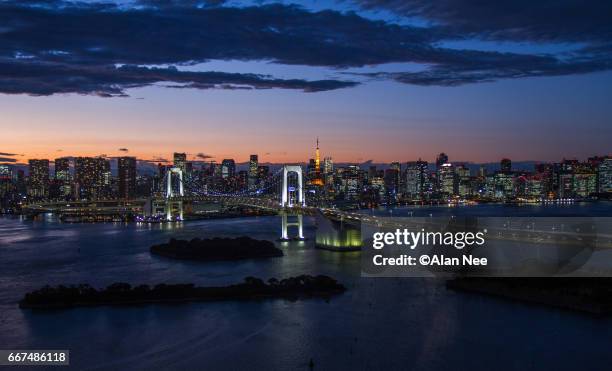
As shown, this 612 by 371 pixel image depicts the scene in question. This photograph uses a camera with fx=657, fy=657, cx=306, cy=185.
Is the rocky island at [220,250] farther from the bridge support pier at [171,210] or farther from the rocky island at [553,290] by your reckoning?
the bridge support pier at [171,210]

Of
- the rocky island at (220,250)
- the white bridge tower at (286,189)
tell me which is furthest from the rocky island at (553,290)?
the white bridge tower at (286,189)

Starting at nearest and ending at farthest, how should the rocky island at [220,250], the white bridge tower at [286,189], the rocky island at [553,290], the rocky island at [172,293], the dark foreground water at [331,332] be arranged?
the dark foreground water at [331,332], the rocky island at [553,290], the rocky island at [172,293], the rocky island at [220,250], the white bridge tower at [286,189]

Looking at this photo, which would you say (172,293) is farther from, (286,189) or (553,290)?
(286,189)

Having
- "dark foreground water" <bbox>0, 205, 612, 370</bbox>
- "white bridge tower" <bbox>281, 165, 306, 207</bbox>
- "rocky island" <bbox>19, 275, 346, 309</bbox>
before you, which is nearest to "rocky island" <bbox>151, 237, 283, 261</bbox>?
"dark foreground water" <bbox>0, 205, 612, 370</bbox>

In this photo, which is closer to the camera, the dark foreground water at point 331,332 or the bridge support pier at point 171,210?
the dark foreground water at point 331,332

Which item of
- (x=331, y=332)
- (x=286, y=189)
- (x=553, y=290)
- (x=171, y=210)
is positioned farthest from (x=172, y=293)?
(x=171, y=210)

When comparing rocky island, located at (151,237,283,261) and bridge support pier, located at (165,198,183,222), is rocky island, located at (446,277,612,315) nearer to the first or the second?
rocky island, located at (151,237,283,261)

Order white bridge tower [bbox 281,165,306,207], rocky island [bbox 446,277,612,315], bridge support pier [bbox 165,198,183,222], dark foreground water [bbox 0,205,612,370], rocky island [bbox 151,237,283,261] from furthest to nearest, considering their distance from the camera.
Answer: bridge support pier [bbox 165,198,183,222], white bridge tower [bbox 281,165,306,207], rocky island [bbox 151,237,283,261], rocky island [bbox 446,277,612,315], dark foreground water [bbox 0,205,612,370]
